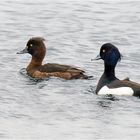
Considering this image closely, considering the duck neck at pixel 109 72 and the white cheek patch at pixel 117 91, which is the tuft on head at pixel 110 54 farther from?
the white cheek patch at pixel 117 91

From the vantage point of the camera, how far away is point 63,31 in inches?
1079

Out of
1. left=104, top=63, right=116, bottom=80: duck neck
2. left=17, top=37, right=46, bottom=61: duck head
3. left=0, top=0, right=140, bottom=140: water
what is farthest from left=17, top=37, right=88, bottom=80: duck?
left=104, top=63, right=116, bottom=80: duck neck

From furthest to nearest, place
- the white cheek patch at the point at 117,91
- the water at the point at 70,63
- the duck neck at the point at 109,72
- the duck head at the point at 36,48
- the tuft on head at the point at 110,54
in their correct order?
the duck head at the point at 36,48 → the tuft on head at the point at 110,54 → the duck neck at the point at 109,72 → the white cheek patch at the point at 117,91 → the water at the point at 70,63

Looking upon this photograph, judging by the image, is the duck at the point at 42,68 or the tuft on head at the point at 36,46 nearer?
the duck at the point at 42,68

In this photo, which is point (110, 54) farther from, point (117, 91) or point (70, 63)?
point (70, 63)

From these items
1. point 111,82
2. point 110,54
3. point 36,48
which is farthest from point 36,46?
point 111,82

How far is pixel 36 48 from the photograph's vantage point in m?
23.0

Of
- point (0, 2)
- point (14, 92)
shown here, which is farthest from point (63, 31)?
point (14, 92)

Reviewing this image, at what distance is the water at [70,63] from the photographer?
17.1 metres

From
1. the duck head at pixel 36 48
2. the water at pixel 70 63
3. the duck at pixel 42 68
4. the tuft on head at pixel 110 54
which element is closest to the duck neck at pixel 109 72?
the tuft on head at pixel 110 54

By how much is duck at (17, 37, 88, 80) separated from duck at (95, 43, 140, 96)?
2.30ft

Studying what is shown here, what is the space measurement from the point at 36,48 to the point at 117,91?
12.2ft

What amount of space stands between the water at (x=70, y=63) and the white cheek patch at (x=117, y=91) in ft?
0.47

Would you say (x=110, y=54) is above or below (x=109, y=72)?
above
